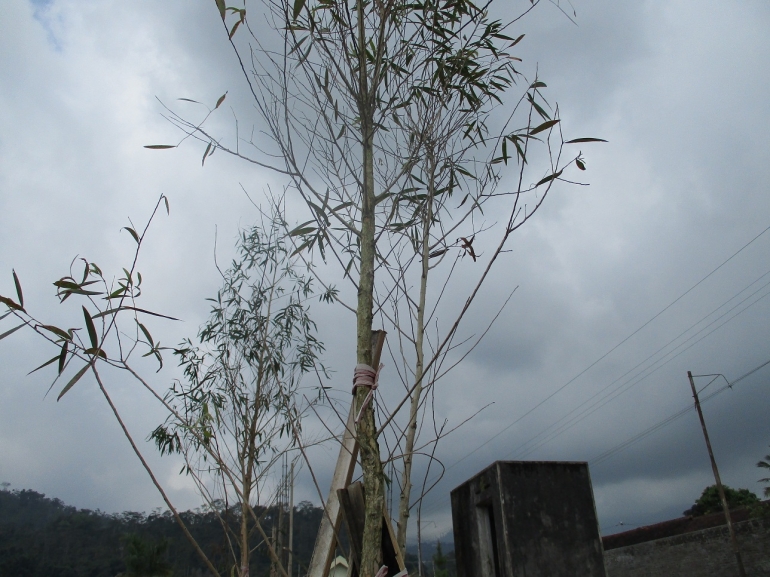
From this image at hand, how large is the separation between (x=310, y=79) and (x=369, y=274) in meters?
0.97

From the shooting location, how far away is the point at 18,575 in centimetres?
2619

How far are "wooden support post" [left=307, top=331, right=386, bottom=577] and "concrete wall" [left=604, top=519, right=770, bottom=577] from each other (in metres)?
21.3

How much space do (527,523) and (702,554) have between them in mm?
18604

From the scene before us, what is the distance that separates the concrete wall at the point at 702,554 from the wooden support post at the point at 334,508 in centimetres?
2129

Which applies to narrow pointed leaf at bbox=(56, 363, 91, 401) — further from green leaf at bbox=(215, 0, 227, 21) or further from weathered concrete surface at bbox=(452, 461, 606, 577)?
weathered concrete surface at bbox=(452, 461, 606, 577)

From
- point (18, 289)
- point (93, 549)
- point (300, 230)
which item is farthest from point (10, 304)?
point (93, 549)

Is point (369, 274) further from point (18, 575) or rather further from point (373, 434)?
point (18, 575)

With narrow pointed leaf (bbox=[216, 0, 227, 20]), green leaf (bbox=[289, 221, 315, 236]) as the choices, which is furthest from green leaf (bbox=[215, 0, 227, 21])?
green leaf (bbox=[289, 221, 315, 236])

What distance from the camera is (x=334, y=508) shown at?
187cm

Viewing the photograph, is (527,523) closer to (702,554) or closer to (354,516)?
(354,516)

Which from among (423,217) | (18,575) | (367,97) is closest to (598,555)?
(423,217)

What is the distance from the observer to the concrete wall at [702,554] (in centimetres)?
1767

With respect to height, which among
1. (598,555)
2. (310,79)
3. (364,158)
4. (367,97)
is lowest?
(598,555)

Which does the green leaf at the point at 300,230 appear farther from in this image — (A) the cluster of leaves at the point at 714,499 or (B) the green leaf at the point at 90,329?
(A) the cluster of leaves at the point at 714,499
